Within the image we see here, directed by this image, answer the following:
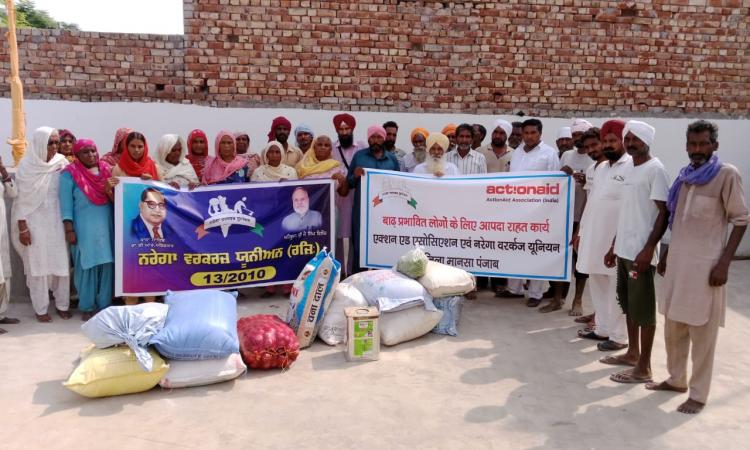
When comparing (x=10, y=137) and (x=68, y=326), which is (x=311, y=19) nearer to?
(x=10, y=137)

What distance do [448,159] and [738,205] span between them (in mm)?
3223

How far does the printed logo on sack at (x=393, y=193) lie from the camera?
5820 millimetres

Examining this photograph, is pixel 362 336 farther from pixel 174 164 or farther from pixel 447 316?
pixel 174 164

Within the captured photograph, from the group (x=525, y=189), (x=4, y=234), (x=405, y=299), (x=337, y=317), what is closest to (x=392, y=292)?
(x=405, y=299)

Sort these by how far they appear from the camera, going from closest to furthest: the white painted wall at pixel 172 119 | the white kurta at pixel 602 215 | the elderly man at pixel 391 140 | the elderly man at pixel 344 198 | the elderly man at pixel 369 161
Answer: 1. the white kurta at pixel 602 215
2. the elderly man at pixel 369 161
3. the elderly man at pixel 344 198
4. the elderly man at pixel 391 140
5. the white painted wall at pixel 172 119

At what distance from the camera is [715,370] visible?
4.20m

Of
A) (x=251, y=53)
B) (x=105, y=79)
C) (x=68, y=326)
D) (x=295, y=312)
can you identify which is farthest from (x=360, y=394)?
(x=105, y=79)

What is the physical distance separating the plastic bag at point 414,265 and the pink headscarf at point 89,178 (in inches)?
107

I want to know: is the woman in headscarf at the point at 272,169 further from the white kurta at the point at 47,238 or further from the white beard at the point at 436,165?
the white kurta at the point at 47,238

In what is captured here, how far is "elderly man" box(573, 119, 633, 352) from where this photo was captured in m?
4.27

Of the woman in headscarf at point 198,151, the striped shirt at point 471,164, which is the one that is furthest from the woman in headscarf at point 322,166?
the striped shirt at point 471,164

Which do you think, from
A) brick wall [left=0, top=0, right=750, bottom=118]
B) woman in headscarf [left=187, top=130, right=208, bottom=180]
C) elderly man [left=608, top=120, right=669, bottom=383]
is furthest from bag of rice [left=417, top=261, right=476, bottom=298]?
brick wall [left=0, top=0, right=750, bottom=118]

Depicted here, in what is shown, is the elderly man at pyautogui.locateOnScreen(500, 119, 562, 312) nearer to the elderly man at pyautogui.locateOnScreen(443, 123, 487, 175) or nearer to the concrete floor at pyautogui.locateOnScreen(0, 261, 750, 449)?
the elderly man at pyautogui.locateOnScreen(443, 123, 487, 175)

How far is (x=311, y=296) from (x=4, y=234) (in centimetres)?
283
